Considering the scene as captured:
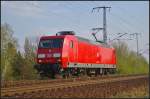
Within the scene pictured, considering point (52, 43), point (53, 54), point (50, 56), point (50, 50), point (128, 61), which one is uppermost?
point (52, 43)

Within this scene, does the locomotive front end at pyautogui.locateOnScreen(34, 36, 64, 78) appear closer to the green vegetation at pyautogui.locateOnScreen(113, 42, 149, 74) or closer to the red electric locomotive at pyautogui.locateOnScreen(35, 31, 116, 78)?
the red electric locomotive at pyautogui.locateOnScreen(35, 31, 116, 78)

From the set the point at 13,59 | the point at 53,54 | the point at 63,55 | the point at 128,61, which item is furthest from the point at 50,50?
the point at 128,61

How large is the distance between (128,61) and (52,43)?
4747cm

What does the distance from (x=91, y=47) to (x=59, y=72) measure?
7.92m

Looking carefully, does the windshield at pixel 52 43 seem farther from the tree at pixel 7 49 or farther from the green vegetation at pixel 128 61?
the green vegetation at pixel 128 61

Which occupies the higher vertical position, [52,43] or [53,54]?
[52,43]

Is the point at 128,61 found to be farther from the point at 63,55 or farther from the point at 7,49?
the point at 63,55

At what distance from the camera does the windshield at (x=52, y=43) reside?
30970 mm

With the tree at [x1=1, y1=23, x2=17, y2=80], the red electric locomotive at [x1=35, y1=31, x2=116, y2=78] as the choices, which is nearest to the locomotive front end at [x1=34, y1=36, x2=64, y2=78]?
the red electric locomotive at [x1=35, y1=31, x2=116, y2=78]

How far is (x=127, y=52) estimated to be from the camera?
86000mm

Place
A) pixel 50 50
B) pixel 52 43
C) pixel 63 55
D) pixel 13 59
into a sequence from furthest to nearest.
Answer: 1. pixel 13 59
2. pixel 52 43
3. pixel 50 50
4. pixel 63 55

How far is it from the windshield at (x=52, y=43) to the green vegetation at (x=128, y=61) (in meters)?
37.3

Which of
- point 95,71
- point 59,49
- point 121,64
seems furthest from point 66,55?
point 121,64

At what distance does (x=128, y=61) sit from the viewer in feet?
254
